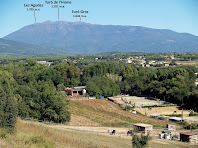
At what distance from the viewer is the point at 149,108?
42.1m

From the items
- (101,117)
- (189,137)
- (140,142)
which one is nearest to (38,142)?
(140,142)

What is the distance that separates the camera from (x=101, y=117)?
32.0m

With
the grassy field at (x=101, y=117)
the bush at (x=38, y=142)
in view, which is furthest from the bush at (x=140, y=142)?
the grassy field at (x=101, y=117)

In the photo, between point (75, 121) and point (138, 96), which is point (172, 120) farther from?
point (138, 96)

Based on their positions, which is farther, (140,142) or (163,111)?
(163,111)

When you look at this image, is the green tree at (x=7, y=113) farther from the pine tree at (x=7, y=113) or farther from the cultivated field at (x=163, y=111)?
the cultivated field at (x=163, y=111)

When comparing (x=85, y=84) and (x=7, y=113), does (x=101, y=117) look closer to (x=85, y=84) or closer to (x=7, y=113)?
(x=7, y=113)

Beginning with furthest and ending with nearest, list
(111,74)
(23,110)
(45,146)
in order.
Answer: (111,74), (23,110), (45,146)

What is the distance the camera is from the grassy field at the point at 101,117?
28086 mm

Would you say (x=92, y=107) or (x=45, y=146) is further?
(x=92, y=107)

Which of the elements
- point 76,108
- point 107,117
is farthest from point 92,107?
point 107,117

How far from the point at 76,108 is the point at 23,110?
1161 centimetres

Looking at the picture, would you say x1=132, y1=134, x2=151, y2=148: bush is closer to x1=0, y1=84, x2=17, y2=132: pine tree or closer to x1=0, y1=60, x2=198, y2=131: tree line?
x1=0, y1=84, x2=17, y2=132: pine tree

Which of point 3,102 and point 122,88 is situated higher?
point 3,102
